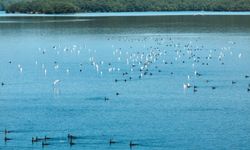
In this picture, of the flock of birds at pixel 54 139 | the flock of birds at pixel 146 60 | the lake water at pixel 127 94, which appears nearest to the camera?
the flock of birds at pixel 54 139

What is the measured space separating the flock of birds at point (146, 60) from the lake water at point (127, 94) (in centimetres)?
8

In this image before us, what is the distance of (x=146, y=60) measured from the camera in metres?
70.9

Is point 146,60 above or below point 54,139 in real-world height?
above

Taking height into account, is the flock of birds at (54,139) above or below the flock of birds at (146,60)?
below

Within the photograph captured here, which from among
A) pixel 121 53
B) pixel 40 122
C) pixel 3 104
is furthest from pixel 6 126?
pixel 121 53

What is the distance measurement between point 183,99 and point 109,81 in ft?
30.1

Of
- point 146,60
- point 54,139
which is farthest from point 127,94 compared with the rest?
point 146,60

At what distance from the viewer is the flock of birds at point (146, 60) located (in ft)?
201

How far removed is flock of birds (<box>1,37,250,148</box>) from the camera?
61219 millimetres

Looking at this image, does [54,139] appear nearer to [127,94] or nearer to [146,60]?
[127,94]

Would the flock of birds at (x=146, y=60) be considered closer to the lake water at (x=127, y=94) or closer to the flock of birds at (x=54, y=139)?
the lake water at (x=127, y=94)

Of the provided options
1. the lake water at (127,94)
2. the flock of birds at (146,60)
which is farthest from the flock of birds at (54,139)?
the flock of birds at (146,60)

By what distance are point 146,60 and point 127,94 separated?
59.9 feet

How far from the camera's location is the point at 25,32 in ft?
378
